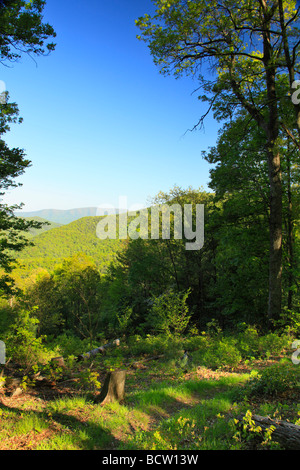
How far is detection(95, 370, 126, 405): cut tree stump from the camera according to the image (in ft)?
14.5

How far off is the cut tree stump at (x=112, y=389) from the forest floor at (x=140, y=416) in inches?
4.8

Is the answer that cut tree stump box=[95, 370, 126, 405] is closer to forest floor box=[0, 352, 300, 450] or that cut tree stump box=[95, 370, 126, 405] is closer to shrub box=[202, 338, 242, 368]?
forest floor box=[0, 352, 300, 450]

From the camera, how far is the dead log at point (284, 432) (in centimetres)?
254

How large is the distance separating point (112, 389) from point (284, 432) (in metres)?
2.83

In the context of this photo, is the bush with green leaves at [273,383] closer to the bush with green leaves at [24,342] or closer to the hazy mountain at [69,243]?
the bush with green leaves at [24,342]

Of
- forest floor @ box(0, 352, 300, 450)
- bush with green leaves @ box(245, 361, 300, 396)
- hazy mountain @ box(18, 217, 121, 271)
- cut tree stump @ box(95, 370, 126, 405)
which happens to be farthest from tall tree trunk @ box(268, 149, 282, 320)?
hazy mountain @ box(18, 217, 121, 271)

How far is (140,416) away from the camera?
3957mm

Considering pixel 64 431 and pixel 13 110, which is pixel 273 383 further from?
pixel 13 110

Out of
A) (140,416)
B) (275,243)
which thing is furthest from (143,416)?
(275,243)

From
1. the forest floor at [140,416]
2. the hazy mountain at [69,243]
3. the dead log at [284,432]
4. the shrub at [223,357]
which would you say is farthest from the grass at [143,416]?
the hazy mountain at [69,243]

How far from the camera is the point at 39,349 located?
571cm

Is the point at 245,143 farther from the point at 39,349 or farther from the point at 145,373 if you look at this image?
the point at 39,349

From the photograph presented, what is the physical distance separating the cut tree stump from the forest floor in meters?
0.12

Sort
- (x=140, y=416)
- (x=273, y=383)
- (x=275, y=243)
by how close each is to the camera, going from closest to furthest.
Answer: (x=140, y=416) < (x=273, y=383) < (x=275, y=243)
